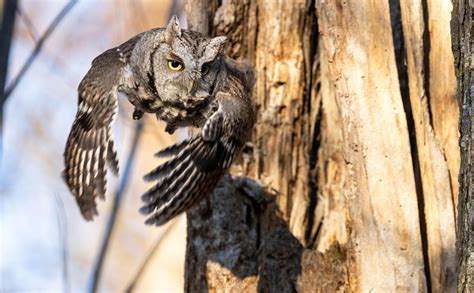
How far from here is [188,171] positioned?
3.66 m

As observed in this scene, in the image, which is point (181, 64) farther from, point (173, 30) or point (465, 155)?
point (465, 155)

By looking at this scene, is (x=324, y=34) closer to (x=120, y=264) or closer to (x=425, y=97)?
(x=425, y=97)

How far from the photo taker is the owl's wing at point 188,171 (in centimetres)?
361

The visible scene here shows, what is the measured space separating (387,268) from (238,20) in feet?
5.27

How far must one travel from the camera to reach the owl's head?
3.89 m

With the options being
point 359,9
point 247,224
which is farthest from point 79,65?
point 359,9

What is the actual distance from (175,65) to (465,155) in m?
1.66

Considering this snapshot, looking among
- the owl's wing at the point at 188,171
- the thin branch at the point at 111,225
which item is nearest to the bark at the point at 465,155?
A: the owl's wing at the point at 188,171

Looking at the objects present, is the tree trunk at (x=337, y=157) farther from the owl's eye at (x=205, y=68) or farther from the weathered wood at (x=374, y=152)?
the owl's eye at (x=205, y=68)

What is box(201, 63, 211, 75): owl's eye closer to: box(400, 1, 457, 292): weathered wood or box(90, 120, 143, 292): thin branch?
box(90, 120, 143, 292): thin branch

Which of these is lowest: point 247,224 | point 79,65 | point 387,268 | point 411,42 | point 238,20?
point 387,268

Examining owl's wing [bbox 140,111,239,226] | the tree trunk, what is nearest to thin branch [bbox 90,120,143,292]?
owl's wing [bbox 140,111,239,226]

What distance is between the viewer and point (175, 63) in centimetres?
395

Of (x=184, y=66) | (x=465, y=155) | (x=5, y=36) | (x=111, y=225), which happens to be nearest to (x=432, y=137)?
(x=465, y=155)
